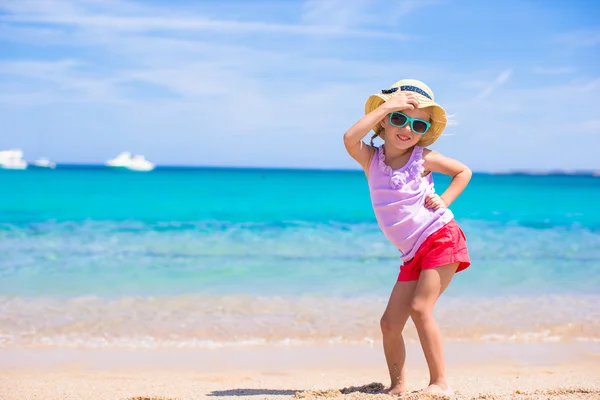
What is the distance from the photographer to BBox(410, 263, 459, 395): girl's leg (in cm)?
332

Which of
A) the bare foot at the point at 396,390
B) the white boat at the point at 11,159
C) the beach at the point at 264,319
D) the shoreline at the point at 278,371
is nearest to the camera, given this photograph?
the bare foot at the point at 396,390

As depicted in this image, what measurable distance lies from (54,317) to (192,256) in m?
4.35

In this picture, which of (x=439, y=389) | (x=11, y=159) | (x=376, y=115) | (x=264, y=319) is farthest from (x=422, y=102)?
(x=11, y=159)

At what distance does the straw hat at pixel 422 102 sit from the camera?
11.1ft

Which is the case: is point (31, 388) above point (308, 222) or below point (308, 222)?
below

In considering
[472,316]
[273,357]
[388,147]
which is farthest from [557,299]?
[388,147]

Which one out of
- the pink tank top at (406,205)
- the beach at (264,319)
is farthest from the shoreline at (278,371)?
the pink tank top at (406,205)

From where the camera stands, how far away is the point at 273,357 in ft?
15.7

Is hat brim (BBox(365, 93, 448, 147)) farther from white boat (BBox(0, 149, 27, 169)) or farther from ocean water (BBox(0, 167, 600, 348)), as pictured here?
white boat (BBox(0, 149, 27, 169))

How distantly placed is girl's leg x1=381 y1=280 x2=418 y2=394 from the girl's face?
2.50ft

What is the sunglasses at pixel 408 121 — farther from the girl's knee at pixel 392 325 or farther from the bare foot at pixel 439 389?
the bare foot at pixel 439 389

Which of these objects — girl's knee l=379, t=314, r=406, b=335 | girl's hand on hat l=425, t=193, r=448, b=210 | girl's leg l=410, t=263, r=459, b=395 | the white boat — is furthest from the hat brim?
the white boat

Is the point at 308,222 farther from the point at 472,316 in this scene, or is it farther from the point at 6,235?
the point at 472,316

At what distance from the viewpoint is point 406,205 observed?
331 cm
